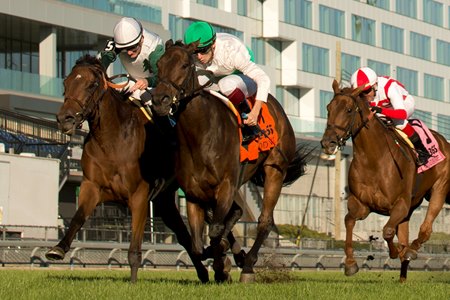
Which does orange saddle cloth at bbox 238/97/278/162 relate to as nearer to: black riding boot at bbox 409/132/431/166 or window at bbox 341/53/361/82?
black riding boot at bbox 409/132/431/166

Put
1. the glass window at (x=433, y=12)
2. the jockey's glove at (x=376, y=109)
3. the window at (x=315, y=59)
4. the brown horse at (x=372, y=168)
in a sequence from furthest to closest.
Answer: the glass window at (x=433, y=12), the window at (x=315, y=59), the jockey's glove at (x=376, y=109), the brown horse at (x=372, y=168)

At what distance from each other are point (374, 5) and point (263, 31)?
12.1 meters

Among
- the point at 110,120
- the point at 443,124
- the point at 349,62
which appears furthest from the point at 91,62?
the point at 443,124

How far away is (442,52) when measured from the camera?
86375 millimetres

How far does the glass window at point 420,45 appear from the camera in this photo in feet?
270

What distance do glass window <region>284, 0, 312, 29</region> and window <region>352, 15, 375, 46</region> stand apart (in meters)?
4.56

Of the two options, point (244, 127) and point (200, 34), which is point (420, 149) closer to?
point (244, 127)

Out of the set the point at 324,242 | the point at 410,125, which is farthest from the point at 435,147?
the point at 324,242

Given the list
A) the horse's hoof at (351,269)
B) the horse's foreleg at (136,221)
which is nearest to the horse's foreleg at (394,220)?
the horse's hoof at (351,269)

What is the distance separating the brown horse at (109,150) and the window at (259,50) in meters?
52.3

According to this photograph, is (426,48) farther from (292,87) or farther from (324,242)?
(324,242)

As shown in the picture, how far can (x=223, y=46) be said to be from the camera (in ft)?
50.5

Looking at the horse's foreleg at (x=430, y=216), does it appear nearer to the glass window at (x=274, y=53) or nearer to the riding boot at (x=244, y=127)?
the riding boot at (x=244, y=127)

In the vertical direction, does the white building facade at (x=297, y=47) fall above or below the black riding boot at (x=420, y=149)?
above
